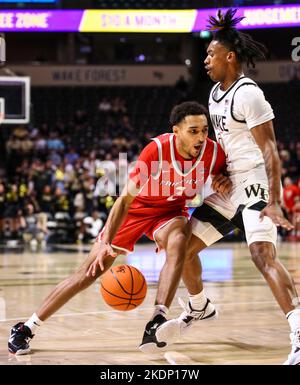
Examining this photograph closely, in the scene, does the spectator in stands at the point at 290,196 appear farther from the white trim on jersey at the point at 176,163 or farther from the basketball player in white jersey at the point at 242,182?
the white trim on jersey at the point at 176,163

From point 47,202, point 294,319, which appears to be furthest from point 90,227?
point 294,319

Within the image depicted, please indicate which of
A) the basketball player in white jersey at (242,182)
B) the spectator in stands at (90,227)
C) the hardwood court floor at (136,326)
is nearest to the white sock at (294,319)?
the basketball player in white jersey at (242,182)

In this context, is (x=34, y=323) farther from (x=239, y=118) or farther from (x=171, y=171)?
(x=239, y=118)

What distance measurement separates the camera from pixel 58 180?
17.6m

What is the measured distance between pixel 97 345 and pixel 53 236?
1136cm

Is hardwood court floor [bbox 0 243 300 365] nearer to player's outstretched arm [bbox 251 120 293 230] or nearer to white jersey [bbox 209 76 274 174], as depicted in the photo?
player's outstretched arm [bbox 251 120 293 230]

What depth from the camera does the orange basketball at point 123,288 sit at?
545 centimetres

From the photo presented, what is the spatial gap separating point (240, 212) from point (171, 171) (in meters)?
0.55

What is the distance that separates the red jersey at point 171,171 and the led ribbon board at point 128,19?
56.8 ft

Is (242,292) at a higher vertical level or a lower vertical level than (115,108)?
lower

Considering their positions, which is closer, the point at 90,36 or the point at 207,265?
the point at 207,265

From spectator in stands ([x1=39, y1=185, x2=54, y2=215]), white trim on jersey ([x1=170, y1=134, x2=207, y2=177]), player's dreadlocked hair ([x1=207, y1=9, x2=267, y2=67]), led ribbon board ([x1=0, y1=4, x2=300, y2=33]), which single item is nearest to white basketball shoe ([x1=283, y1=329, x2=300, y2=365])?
white trim on jersey ([x1=170, y1=134, x2=207, y2=177])
